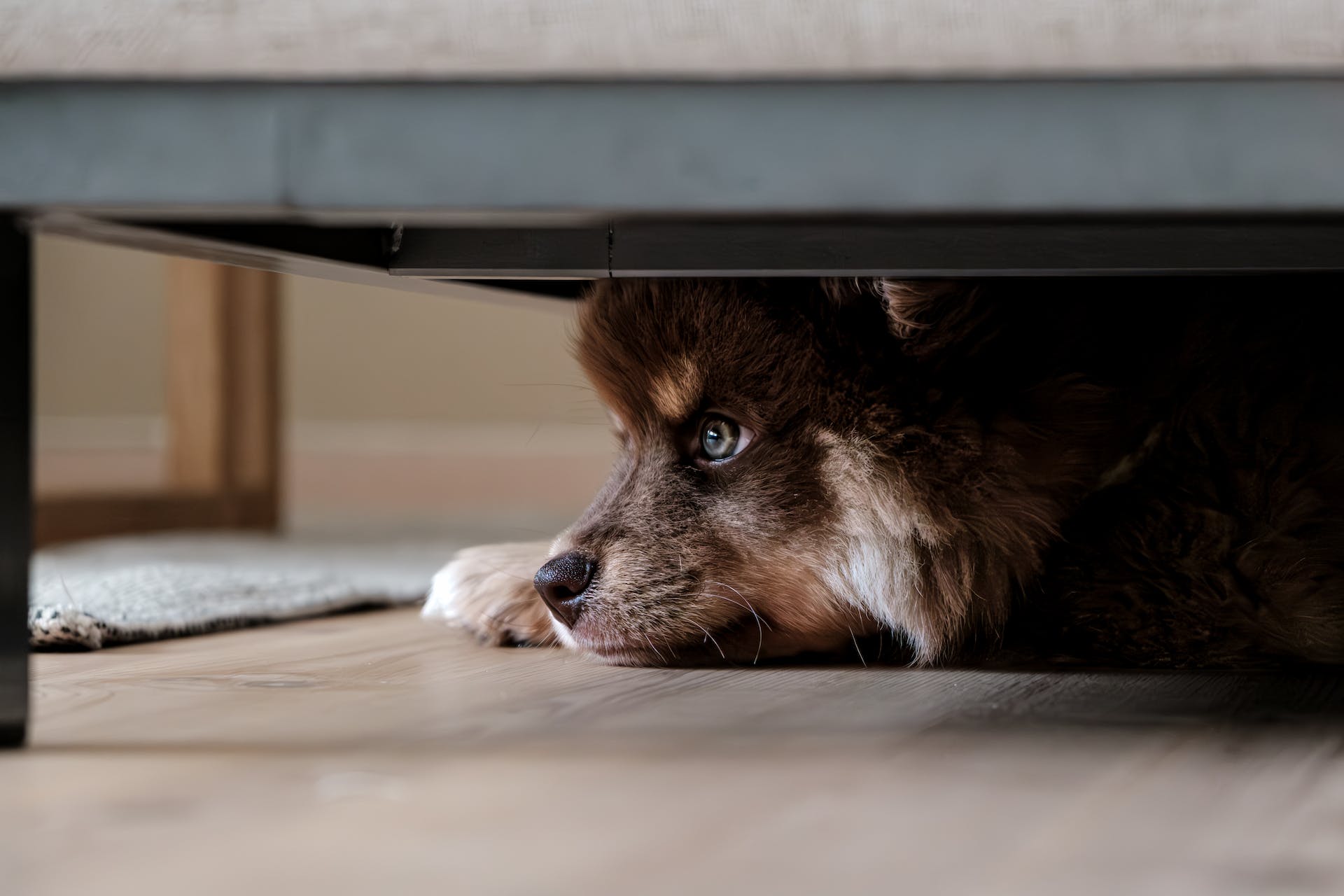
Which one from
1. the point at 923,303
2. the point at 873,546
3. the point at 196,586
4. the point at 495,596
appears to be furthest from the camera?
the point at 196,586

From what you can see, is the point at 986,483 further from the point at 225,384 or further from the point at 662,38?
the point at 225,384

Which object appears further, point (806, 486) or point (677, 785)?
point (806, 486)

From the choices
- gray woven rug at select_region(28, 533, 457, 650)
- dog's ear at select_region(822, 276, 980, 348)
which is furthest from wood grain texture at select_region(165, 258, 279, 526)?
dog's ear at select_region(822, 276, 980, 348)

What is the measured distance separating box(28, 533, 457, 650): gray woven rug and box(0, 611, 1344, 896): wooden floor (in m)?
0.27

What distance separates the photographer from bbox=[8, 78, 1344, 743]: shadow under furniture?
0.79 metres

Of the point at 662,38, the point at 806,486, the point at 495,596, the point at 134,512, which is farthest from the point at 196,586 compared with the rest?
the point at 134,512

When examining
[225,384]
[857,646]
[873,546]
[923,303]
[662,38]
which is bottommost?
[857,646]

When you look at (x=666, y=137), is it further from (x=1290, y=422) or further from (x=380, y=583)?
(x=380, y=583)

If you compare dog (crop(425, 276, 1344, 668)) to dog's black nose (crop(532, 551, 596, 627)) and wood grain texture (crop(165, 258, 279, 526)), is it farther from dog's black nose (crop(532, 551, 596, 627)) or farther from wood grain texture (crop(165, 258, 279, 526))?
wood grain texture (crop(165, 258, 279, 526))

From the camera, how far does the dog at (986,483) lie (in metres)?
→ 1.31

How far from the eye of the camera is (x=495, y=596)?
161 cm

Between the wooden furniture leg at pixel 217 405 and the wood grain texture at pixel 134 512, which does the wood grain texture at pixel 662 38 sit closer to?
the wood grain texture at pixel 134 512

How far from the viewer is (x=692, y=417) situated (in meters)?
1.48

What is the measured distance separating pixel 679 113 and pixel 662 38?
45 mm
